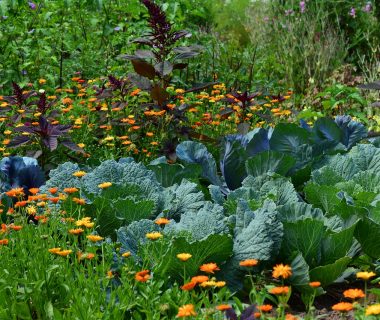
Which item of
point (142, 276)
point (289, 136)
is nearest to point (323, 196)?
point (289, 136)

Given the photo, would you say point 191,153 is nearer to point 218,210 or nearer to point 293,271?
point 218,210

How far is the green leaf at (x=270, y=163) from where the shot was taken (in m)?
3.72

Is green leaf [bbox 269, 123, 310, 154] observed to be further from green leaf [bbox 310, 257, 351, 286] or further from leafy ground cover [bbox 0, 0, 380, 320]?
green leaf [bbox 310, 257, 351, 286]

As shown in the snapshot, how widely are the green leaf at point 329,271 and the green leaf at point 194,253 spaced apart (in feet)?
1.19

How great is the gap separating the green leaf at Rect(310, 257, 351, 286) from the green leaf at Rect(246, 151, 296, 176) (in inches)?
33.1

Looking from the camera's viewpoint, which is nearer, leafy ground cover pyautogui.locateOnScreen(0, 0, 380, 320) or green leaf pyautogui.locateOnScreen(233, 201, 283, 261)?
leafy ground cover pyautogui.locateOnScreen(0, 0, 380, 320)

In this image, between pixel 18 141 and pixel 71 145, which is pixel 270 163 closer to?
pixel 71 145

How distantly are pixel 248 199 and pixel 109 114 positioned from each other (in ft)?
6.42

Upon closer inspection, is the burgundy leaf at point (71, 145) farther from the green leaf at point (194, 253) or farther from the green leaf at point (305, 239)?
the green leaf at point (305, 239)

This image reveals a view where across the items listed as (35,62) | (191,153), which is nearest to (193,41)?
(35,62)

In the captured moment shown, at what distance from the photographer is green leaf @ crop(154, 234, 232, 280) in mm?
2867

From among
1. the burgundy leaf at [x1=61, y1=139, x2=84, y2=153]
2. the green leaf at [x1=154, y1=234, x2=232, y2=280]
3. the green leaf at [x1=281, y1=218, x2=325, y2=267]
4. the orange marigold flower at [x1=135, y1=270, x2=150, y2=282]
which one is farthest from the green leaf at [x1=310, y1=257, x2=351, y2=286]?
the burgundy leaf at [x1=61, y1=139, x2=84, y2=153]

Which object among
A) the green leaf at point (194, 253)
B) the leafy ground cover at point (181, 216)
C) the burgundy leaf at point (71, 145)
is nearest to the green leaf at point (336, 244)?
the leafy ground cover at point (181, 216)

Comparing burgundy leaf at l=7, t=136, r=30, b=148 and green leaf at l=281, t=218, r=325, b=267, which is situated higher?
burgundy leaf at l=7, t=136, r=30, b=148
